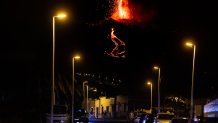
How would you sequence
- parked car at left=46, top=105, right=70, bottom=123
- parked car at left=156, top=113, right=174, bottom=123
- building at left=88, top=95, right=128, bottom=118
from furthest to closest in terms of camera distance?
building at left=88, top=95, right=128, bottom=118 < parked car at left=46, top=105, right=70, bottom=123 < parked car at left=156, top=113, right=174, bottom=123

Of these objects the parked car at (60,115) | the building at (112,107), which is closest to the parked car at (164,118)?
the parked car at (60,115)

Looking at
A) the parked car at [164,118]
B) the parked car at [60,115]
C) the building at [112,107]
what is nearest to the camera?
the parked car at [164,118]

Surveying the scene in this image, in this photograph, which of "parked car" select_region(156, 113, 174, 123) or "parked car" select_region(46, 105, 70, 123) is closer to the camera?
"parked car" select_region(156, 113, 174, 123)

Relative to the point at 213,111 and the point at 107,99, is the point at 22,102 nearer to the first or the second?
the point at 213,111

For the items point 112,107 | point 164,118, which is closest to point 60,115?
point 164,118

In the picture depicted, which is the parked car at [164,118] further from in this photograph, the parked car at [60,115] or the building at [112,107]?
the building at [112,107]

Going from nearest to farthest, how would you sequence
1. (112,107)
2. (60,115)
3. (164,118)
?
(164,118)
(60,115)
(112,107)

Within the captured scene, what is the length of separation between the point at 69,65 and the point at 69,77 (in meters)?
1.34

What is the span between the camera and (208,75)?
8631cm

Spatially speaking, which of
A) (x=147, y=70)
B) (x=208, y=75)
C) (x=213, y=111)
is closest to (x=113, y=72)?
(x=147, y=70)

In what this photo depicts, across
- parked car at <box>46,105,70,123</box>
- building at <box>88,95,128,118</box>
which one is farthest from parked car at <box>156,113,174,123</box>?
building at <box>88,95,128,118</box>

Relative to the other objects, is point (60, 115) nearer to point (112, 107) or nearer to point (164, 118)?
point (164, 118)

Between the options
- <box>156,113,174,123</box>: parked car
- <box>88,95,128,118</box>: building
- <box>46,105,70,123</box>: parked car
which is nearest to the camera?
<box>156,113,174,123</box>: parked car

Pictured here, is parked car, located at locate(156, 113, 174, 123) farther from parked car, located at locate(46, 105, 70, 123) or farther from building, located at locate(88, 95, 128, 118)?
building, located at locate(88, 95, 128, 118)
